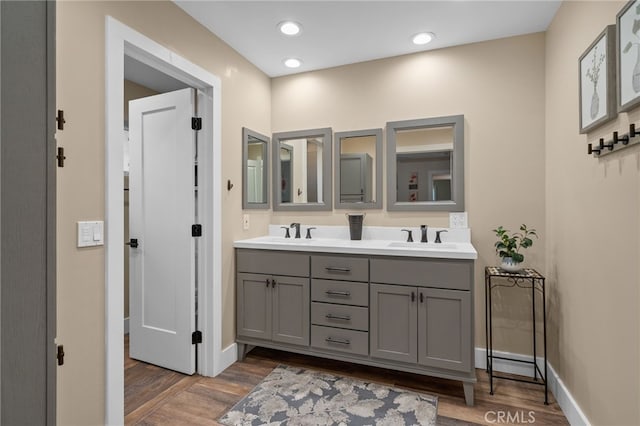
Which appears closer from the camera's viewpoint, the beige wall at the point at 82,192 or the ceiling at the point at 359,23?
the beige wall at the point at 82,192

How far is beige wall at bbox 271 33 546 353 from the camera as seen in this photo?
96.7 inches

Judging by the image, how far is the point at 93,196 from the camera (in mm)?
1622

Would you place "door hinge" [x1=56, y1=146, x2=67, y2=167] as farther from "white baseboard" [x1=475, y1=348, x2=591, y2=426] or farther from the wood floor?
"white baseboard" [x1=475, y1=348, x2=591, y2=426]

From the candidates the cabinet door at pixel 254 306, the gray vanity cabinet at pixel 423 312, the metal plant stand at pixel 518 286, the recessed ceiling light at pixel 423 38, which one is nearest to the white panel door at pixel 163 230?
the cabinet door at pixel 254 306

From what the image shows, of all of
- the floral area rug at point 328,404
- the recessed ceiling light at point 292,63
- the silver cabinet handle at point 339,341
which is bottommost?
the floral area rug at point 328,404

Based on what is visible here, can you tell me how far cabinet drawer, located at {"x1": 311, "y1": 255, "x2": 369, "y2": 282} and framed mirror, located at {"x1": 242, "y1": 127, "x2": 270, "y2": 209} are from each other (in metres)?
0.85

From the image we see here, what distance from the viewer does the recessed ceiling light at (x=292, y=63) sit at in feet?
9.39

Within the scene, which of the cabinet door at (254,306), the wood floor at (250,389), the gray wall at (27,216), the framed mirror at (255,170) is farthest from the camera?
the framed mirror at (255,170)

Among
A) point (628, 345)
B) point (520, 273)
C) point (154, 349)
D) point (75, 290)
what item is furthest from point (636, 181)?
point (154, 349)

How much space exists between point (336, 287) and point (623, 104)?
1.80 m

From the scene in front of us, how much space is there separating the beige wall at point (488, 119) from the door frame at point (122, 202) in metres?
1.29

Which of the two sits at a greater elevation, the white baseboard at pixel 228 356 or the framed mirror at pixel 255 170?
the framed mirror at pixel 255 170

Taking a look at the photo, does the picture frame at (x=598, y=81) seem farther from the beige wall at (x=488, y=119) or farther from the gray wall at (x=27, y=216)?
the gray wall at (x=27, y=216)

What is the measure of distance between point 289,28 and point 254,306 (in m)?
2.10
